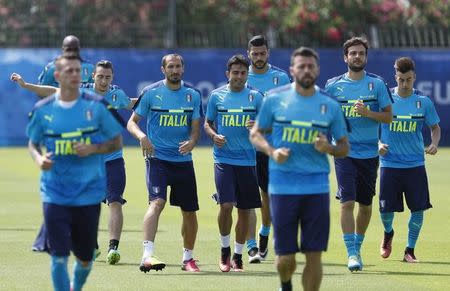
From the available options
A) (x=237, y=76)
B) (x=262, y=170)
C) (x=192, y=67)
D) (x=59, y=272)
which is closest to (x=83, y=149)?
(x=59, y=272)

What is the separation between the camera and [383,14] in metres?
42.5

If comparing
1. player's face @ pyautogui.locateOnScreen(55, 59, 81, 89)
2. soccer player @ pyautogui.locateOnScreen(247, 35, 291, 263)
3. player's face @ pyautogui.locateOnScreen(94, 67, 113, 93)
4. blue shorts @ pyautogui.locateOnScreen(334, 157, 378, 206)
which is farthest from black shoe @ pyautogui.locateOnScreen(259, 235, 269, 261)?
player's face @ pyautogui.locateOnScreen(55, 59, 81, 89)

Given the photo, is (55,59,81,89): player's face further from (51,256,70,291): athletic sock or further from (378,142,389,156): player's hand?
(378,142,389,156): player's hand

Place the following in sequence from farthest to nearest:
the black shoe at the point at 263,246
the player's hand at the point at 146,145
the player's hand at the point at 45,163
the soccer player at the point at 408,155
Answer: the black shoe at the point at 263,246 < the soccer player at the point at 408,155 < the player's hand at the point at 146,145 < the player's hand at the point at 45,163

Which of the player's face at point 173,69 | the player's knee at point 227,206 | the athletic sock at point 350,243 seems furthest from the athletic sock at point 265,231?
the player's face at point 173,69

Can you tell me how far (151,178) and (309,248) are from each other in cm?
389

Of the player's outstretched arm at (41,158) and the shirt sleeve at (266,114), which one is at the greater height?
the shirt sleeve at (266,114)

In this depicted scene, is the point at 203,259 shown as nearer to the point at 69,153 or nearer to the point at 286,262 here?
the point at 286,262

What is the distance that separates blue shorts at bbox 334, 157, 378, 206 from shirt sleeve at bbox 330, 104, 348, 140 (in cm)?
339

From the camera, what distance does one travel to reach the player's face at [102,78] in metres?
16.0

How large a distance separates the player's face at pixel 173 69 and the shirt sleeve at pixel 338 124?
3.47 meters

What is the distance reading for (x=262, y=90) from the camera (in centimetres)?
1616

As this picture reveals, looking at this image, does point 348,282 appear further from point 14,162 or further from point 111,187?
point 14,162

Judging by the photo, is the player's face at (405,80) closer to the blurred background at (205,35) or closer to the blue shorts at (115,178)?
the blue shorts at (115,178)
